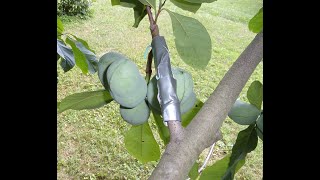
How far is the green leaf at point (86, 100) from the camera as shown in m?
0.89

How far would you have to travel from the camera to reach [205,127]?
502mm

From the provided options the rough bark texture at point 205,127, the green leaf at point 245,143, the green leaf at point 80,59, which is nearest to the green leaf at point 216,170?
the green leaf at point 245,143

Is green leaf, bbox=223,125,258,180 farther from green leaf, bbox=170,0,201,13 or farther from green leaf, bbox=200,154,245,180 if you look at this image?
green leaf, bbox=170,0,201,13

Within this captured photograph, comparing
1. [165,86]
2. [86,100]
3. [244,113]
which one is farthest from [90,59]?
[165,86]

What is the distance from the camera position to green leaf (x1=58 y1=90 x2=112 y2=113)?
2.93ft

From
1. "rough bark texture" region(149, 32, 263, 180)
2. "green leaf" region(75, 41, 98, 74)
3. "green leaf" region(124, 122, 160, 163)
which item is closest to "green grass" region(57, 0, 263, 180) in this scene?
"green leaf" region(75, 41, 98, 74)

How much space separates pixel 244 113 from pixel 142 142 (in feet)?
0.97

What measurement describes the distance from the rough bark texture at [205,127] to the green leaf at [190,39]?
0.22m

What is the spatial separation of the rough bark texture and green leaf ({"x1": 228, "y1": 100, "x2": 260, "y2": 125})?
→ 0.95 feet

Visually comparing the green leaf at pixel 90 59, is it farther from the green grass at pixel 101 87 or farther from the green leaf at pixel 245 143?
the green leaf at pixel 245 143
